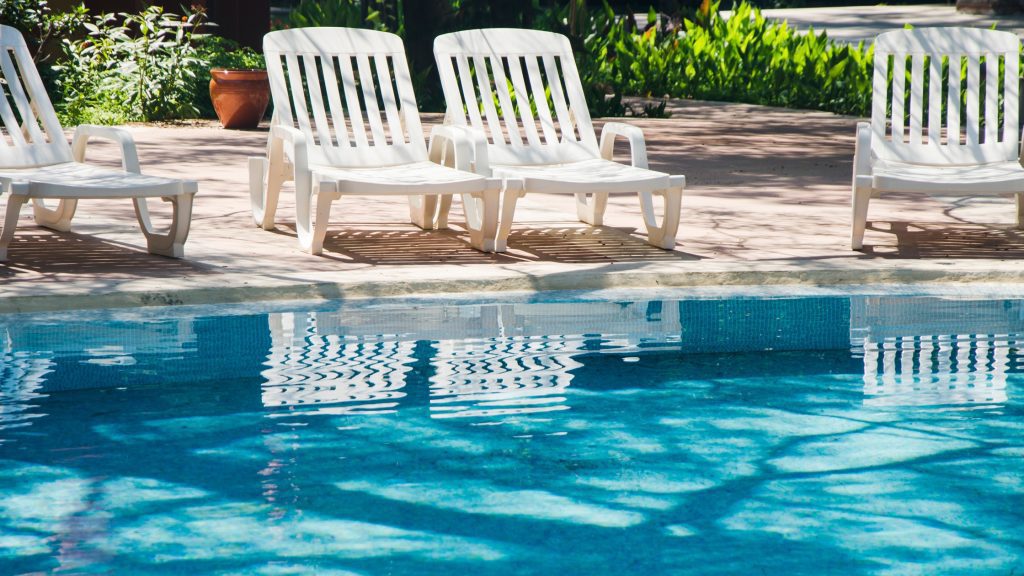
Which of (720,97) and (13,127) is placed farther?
(720,97)

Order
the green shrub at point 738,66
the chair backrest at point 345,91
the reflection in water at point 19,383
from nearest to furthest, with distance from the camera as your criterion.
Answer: the reflection in water at point 19,383, the chair backrest at point 345,91, the green shrub at point 738,66

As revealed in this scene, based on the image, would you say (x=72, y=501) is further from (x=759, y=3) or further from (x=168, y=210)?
(x=759, y=3)

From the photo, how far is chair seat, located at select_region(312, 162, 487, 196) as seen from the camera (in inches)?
257

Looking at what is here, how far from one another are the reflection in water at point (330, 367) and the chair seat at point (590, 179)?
147 centimetres

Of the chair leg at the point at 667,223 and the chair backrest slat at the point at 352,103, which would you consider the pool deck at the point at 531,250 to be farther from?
the chair backrest slat at the point at 352,103

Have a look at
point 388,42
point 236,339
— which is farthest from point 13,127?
point 236,339

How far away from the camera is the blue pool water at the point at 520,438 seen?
11.3 feet

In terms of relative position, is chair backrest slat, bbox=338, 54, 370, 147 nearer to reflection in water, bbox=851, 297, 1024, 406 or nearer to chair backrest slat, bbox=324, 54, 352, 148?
chair backrest slat, bbox=324, 54, 352, 148

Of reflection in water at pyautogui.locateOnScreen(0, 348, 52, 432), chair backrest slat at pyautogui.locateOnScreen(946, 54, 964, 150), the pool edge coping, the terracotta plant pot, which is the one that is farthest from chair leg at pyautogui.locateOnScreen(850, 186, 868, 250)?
the terracotta plant pot

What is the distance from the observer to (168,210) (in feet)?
26.6

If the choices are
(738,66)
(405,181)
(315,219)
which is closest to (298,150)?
(315,219)

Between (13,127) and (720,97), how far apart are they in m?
10.7

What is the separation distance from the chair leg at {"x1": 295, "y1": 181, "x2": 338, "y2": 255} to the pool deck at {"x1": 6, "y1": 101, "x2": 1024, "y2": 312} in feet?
0.30

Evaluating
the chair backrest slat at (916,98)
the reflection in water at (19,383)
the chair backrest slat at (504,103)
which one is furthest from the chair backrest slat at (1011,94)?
the reflection in water at (19,383)
